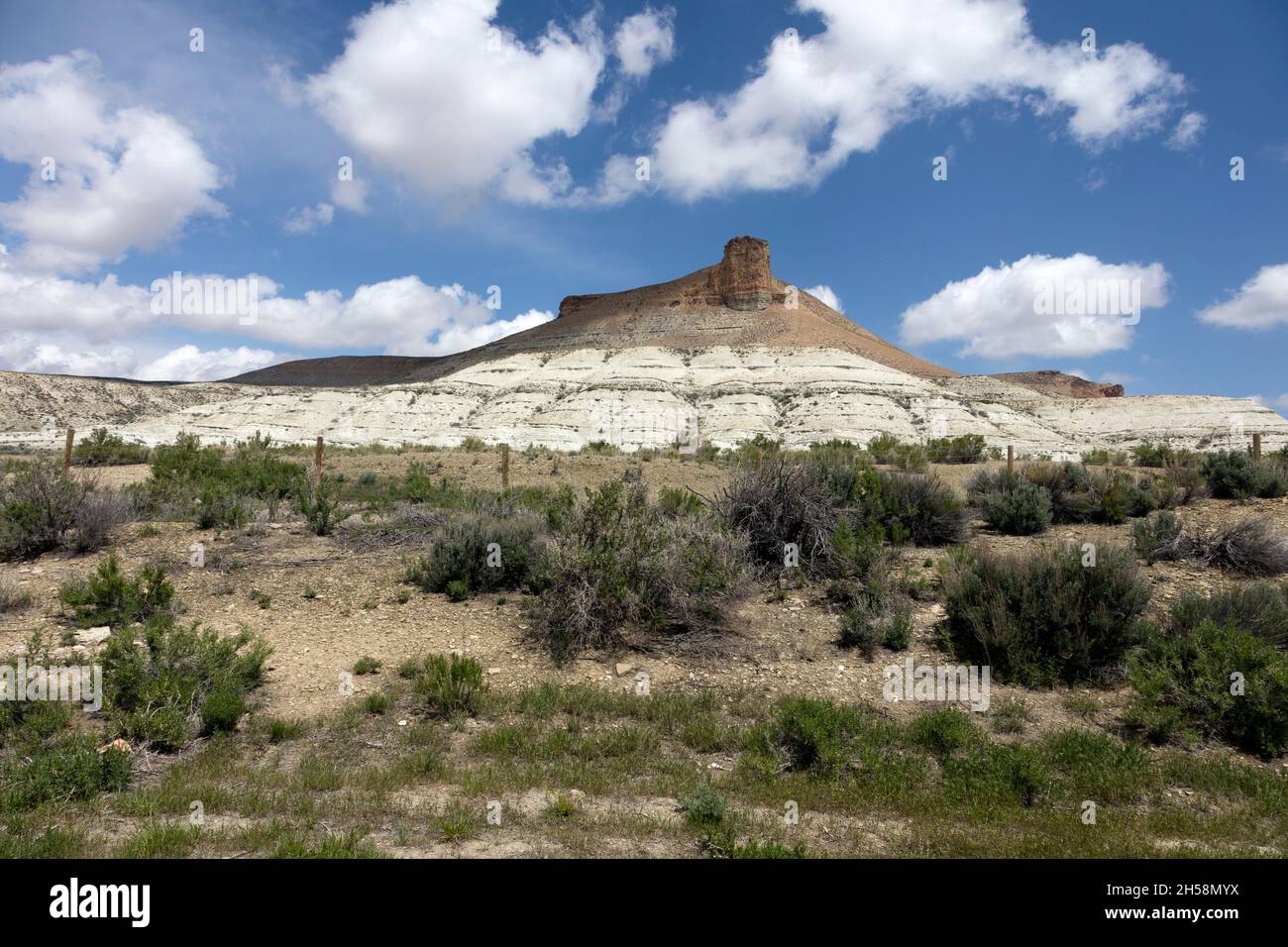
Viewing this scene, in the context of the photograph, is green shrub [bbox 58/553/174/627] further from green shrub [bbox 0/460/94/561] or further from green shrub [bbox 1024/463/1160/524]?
green shrub [bbox 1024/463/1160/524]

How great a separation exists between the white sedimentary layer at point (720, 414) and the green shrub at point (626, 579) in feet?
99.4

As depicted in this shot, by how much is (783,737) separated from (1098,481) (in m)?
10.3

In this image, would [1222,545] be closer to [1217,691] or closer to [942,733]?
[1217,691]

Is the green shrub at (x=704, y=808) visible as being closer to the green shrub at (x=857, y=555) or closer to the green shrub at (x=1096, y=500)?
the green shrub at (x=857, y=555)

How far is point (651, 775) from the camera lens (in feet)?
15.7

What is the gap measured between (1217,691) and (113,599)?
34.8ft

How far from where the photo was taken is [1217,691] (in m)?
5.61

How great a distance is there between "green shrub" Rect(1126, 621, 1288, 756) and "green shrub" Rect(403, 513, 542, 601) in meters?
6.15

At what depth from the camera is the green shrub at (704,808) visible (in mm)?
4023

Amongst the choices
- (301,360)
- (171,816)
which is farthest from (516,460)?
(301,360)

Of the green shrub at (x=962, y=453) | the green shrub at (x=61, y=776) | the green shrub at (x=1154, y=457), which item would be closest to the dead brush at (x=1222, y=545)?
the green shrub at (x=61, y=776)

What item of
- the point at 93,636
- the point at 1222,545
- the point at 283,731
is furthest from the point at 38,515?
the point at 1222,545

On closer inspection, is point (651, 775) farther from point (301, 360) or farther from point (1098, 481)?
point (301, 360)

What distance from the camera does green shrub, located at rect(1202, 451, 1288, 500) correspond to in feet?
39.1
